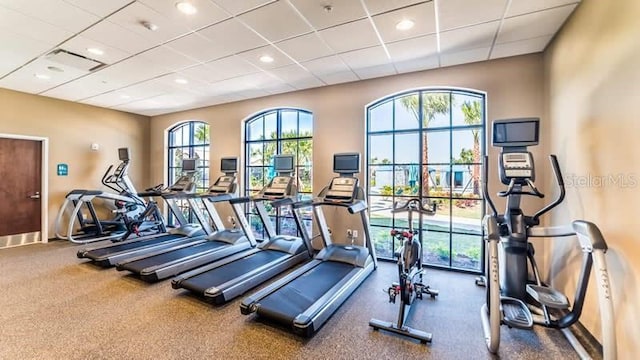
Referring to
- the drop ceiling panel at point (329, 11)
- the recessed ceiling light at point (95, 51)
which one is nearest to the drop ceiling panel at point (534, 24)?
the drop ceiling panel at point (329, 11)

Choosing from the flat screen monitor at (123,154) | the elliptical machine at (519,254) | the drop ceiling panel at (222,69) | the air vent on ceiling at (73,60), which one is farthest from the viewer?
the flat screen monitor at (123,154)

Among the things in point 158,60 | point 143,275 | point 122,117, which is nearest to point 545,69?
point 158,60

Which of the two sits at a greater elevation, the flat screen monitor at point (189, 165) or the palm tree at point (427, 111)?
the palm tree at point (427, 111)

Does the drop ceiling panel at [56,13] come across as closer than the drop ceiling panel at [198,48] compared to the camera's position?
Yes

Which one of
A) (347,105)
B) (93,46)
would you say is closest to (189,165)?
(93,46)

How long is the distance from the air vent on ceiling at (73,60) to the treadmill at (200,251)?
8.45ft

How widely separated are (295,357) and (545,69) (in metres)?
4.71

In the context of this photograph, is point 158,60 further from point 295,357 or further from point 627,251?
point 627,251

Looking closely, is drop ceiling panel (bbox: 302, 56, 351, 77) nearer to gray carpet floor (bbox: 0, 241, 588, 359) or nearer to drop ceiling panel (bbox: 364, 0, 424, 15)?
drop ceiling panel (bbox: 364, 0, 424, 15)

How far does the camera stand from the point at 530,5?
2.93 m

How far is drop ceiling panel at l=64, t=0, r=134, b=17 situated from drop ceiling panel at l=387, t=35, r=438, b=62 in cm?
312

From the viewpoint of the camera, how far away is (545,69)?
390 centimetres

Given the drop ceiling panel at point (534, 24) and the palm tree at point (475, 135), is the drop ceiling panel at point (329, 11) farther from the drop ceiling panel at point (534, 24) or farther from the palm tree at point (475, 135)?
the palm tree at point (475, 135)

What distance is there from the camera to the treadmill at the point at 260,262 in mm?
3609
